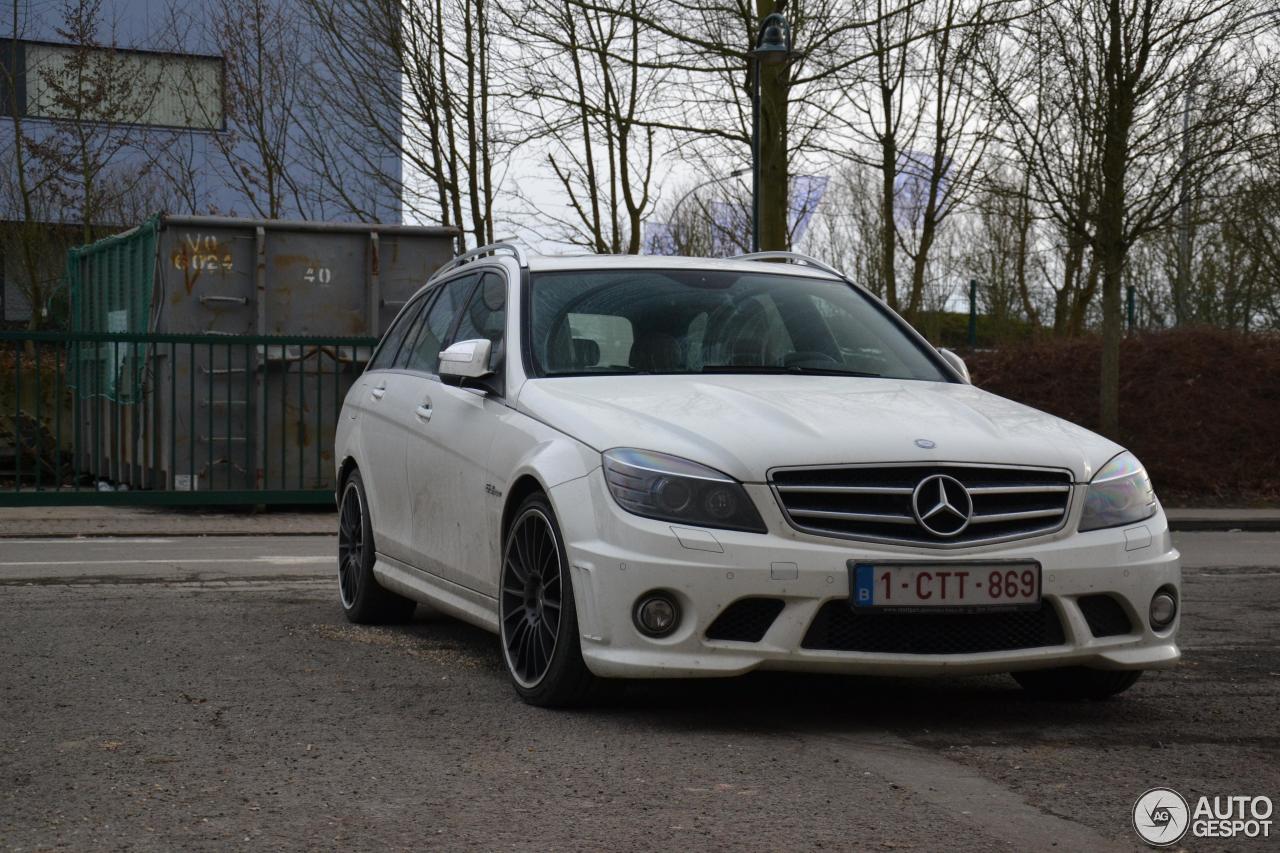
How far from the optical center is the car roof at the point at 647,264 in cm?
698

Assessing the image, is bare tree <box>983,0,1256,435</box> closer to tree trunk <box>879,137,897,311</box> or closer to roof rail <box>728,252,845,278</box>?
tree trunk <box>879,137,897,311</box>

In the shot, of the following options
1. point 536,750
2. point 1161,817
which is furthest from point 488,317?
point 1161,817

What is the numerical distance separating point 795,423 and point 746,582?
593 mm

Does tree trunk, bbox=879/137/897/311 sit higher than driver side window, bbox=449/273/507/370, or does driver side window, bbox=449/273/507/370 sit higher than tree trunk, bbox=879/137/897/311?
tree trunk, bbox=879/137/897/311

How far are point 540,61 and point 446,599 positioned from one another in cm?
1728

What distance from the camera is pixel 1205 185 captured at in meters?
18.6

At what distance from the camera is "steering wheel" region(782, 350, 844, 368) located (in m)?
6.62

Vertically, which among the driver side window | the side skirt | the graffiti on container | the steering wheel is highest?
the graffiti on container

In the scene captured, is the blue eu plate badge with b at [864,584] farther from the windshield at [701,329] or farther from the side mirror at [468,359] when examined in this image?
the side mirror at [468,359]

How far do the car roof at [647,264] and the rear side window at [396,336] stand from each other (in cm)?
120

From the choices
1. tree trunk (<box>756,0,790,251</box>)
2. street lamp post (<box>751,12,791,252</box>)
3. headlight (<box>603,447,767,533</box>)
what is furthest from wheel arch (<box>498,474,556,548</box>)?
tree trunk (<box>756,0,790,251</box>)

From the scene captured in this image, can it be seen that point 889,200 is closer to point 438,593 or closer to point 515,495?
point 438,593

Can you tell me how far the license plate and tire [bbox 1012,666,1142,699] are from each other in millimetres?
728

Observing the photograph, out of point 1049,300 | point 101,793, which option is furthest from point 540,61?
point 101,793
